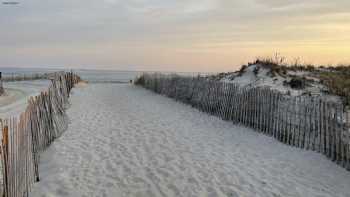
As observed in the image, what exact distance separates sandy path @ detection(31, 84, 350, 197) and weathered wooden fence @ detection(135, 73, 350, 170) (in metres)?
0.25

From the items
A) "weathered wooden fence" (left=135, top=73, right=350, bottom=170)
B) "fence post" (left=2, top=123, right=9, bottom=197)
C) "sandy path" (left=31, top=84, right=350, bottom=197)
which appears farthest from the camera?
"weathered wooden fence" (left=135, top=73, right=350, bottom=170)

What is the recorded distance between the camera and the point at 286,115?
7.37 metres

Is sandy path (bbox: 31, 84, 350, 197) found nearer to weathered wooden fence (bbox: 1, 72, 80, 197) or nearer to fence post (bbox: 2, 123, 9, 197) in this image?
weathered wooden fence (bbox: 1, 72, 80, 197)

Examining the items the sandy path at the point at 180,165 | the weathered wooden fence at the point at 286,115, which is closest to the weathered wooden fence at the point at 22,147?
the sandy path at the point at 180,165

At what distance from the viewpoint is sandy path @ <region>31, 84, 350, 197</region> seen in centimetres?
464

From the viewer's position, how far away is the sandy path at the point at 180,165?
4.64 metres

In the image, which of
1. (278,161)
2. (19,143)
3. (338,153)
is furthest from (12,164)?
(338,153)

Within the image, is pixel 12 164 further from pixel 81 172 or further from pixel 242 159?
pixel 242 159

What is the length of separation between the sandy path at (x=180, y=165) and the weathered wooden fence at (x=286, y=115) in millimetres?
249

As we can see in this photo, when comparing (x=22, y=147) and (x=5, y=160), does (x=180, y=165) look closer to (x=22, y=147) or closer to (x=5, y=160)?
(x=22, y=147)

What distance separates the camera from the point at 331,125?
5969 millimetres

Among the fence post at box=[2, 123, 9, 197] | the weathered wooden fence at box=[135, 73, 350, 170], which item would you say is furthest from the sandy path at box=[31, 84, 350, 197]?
the fence post at box=[2, 123, 9, 197]

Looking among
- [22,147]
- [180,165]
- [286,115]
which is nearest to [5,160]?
[22,147]

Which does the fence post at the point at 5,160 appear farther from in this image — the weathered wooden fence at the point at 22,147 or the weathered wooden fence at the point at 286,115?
the weathered wooden fence at the point at 286,115
